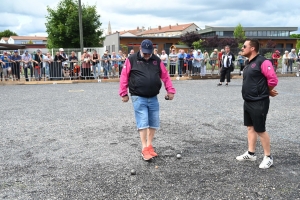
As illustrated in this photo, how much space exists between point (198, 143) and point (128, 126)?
6.10ft

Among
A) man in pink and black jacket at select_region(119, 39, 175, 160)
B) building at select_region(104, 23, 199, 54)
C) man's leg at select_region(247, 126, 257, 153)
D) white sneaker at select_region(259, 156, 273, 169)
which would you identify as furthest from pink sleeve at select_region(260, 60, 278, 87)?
building at select_region(104, 23, 199, 54)

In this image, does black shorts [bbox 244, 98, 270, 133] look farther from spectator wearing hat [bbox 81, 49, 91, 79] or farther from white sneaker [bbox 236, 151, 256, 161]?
spectator wearing hat [bbox 81, 49, 91, 79]

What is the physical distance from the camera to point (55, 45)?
4212cm

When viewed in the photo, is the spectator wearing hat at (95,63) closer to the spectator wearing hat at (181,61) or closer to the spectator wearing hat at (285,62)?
the spectator wearing hat at (181,61)

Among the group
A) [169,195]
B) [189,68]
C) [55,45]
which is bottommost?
[169,195]

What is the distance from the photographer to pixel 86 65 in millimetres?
17531

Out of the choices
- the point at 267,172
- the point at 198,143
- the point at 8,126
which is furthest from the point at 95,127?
the point at 267,172

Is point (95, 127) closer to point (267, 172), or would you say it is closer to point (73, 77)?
point (267, 172)

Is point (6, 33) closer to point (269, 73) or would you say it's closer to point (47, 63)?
point (47, 63)

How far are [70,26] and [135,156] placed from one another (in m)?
36.9

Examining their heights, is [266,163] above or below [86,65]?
below

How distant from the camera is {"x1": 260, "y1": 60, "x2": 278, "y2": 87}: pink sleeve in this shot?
423cm

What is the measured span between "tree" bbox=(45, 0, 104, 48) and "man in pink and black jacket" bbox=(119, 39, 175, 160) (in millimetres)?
35797

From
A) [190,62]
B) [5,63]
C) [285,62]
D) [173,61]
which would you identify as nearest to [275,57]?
[285,62]
